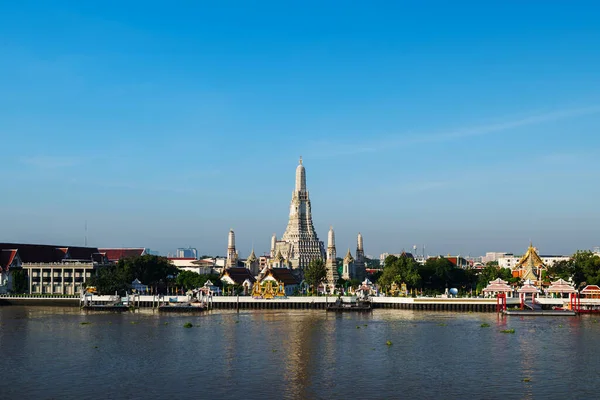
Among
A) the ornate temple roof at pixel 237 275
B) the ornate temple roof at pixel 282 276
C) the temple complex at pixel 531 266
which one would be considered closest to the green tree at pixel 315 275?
the ornate temple roof at pixel 282 276

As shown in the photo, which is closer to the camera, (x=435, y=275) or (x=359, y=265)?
(x=435, y=275)

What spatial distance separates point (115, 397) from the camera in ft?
123

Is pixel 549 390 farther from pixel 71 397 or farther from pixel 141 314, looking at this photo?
pixel 141 314

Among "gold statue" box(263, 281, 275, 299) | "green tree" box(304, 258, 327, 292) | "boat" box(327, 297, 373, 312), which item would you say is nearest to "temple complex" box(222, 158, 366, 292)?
"green tree" box(304, 258, 327, 292)

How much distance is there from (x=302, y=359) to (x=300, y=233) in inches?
4136

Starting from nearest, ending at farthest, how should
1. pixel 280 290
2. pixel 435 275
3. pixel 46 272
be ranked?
pixel 280 290 < pixel 46 272 < pixel 435 275

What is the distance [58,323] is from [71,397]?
37733mm

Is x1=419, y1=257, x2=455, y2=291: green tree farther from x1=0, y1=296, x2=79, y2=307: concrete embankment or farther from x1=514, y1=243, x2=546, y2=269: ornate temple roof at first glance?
x1=0, y1=296, x2=79, y2=307: concrete embankment

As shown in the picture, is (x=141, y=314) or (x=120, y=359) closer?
(x=120, y=359)

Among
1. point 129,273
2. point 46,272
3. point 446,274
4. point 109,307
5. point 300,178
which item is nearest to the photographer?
point 109,307

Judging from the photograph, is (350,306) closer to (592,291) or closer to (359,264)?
(592,291)

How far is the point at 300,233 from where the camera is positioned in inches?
6048

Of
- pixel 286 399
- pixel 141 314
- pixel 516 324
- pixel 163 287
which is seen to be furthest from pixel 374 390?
pixel 163 287

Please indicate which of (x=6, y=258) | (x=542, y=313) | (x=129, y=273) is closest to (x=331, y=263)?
(x=129, y=273)
